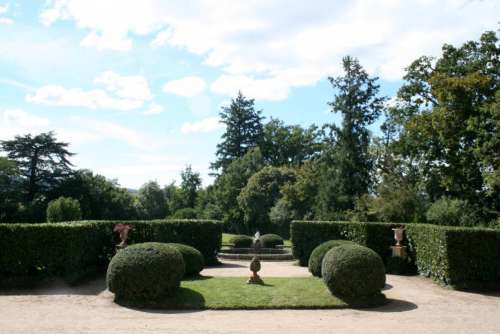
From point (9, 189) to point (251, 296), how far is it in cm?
3920

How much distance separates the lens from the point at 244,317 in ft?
36.0

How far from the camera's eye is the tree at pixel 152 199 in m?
61.2

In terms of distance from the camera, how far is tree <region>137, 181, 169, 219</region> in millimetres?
61162

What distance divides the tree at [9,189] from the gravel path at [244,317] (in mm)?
32502

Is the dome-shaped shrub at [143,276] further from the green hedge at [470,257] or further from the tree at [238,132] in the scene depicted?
the tree at [238,132]

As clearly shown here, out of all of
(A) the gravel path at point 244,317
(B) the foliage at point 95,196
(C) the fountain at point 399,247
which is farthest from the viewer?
(B) the foliage at point 95,196

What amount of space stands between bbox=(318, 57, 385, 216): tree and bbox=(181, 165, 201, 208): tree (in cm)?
3061

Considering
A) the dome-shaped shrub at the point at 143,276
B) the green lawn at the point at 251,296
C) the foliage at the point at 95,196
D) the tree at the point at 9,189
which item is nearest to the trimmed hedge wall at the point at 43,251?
the dome-shaped shrub at the point at 143,276

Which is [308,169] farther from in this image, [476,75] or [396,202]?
[476,75]

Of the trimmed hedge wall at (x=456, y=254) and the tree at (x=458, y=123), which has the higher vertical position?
the tree at (x=458, y=123)

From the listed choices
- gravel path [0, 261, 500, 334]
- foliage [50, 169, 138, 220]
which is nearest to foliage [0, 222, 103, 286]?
gravel path [0, 261, 500, 334]

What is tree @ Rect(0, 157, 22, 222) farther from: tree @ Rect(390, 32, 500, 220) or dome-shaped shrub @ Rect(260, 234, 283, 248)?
tree @ Rect(390, 32, 500, 220)

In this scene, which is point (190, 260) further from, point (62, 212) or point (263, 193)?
point (263, 193)

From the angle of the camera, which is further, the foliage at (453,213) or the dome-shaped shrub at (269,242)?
the dome-shaped shrub at (269,242)
